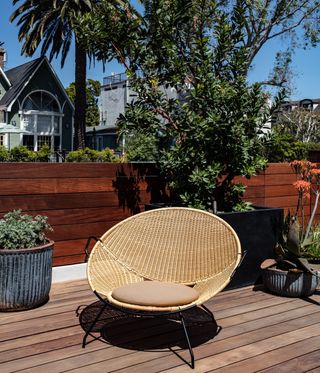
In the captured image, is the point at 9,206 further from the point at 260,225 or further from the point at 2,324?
the point at 260,225

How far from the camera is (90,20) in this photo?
430 cm

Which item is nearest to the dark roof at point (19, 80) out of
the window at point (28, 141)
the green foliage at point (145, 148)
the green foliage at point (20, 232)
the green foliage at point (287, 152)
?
the window at point (28, 141)

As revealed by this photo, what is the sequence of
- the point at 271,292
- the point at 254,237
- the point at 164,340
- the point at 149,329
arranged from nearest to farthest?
the point at 164,340 < the point at 149,329 < the point at 271,292 < the point at 254,237

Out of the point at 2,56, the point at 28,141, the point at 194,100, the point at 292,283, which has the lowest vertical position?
the point at 292,283

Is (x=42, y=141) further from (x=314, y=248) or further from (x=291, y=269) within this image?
(x=291, y=269)

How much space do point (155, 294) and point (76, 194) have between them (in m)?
1.81

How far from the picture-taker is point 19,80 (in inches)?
936

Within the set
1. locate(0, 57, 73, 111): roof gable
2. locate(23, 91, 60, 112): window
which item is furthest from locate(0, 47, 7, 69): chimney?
locate(23, 91, 60, 112): window

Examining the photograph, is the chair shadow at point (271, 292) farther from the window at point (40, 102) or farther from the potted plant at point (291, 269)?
the window at point (40, 102)

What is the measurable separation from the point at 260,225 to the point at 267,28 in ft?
49.4

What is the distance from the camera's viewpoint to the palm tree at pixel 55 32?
1642 cm

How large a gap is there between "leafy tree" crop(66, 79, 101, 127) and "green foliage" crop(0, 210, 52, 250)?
40344 millimetres

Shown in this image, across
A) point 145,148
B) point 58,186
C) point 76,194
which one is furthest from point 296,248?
point 145,148

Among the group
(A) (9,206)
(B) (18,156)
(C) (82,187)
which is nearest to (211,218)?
(C) (82,187)
